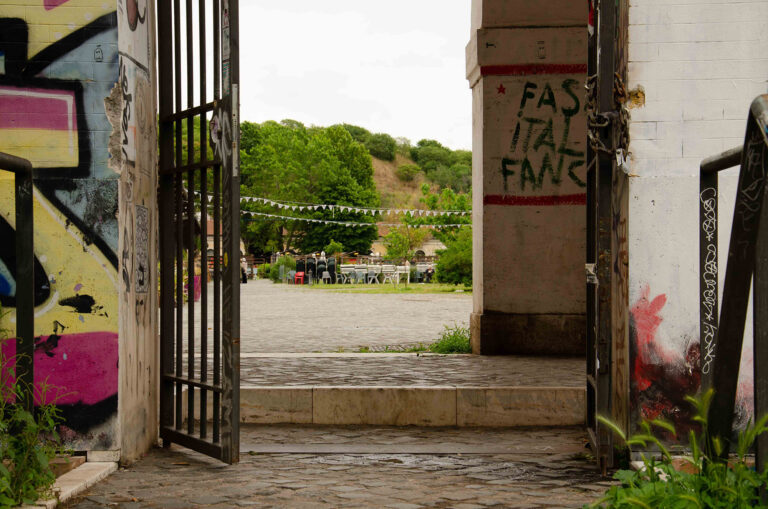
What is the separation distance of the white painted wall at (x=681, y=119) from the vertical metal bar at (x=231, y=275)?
8.05 feet

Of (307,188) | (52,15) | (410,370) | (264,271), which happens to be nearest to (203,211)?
(52,15)

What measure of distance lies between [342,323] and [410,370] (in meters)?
8.13

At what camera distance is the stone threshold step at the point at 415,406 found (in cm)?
765

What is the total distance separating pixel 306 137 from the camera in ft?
331

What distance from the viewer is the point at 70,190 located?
5562 mm

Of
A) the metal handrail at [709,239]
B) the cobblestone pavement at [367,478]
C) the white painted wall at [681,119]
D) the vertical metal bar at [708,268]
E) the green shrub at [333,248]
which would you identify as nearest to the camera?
the metal handrail at [709,239]

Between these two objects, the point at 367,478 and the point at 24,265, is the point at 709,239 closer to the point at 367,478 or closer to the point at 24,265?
the point at 367,478

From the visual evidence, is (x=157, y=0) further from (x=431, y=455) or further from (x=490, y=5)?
(x=490, y=5)

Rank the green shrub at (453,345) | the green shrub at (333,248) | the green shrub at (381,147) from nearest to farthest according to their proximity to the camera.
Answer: the green shrub at (453,345)
the green shrub at (333,248)
the green shrub at (381,147)

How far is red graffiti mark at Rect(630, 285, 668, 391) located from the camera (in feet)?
17.9

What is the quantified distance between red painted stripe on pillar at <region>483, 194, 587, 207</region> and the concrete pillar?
1 centimetres

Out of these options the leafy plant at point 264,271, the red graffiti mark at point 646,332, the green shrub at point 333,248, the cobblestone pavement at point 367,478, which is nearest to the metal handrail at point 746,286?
the cobblestone pavement at point 367,478

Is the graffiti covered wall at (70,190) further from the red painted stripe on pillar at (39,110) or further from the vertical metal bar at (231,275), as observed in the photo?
the vertical metal bar at (231,275)

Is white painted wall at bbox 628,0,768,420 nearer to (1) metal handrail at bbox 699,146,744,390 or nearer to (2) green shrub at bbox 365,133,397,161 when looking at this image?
(1) metal handrail at bbox 699,146,744,390
